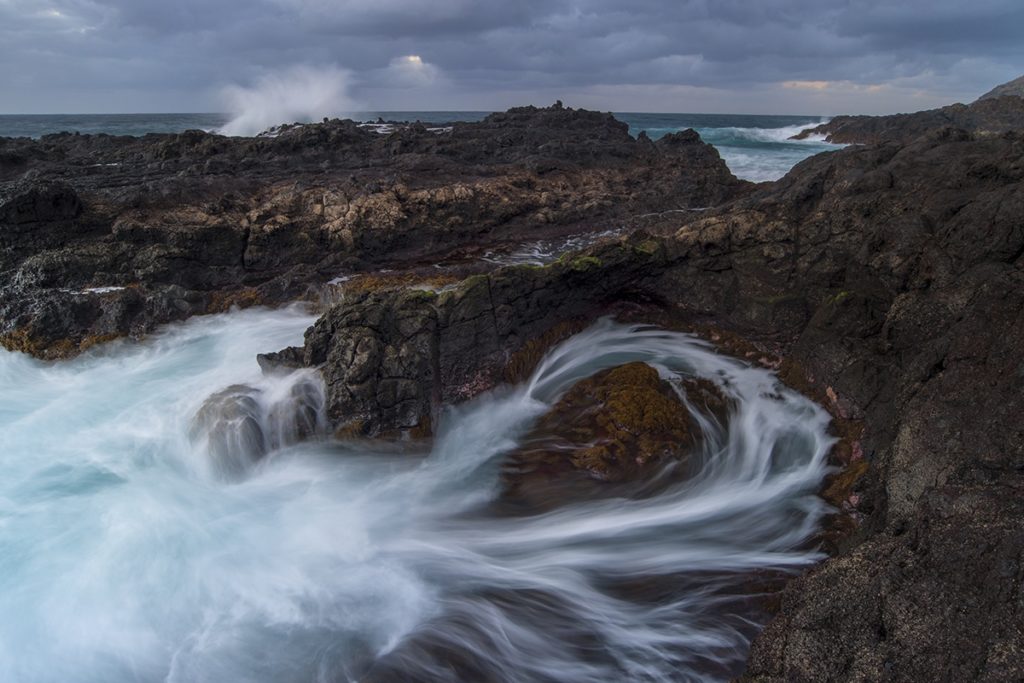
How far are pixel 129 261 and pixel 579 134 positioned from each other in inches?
698

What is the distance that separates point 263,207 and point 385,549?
10.0 m

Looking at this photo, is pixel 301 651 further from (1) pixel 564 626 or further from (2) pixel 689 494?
(2) pixel 689 494

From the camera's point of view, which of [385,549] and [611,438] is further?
[611,438]

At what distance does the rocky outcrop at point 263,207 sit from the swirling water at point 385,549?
2812 mm

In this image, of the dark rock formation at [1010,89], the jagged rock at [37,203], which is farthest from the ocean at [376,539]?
the dark rock formation at [1010,89]

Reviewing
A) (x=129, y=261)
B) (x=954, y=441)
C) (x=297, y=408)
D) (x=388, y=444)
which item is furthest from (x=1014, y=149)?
(x=129, y=261)

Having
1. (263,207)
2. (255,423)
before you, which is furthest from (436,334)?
(263,207)

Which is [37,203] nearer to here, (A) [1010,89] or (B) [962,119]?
(B) [962,119]

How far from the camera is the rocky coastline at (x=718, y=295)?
385 cm

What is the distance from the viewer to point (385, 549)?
6262 mm

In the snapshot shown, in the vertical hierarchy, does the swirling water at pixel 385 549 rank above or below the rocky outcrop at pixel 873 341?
below

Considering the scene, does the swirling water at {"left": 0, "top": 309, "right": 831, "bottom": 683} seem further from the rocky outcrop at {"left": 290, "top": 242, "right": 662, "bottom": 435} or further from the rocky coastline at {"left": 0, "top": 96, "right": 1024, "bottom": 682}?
the rocky coastline at {"left": 0, "top": 96, "right": 1024, "bottom": 682}

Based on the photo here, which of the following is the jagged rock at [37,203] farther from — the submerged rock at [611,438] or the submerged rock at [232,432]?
the submerged rock at [611,438]

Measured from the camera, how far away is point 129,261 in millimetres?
11586
